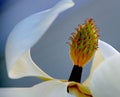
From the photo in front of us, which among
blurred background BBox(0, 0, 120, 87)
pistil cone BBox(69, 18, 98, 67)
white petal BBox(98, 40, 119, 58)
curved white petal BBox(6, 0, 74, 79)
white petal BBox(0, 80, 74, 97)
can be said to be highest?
curved white petal BBox(6, 0, 74, 79)

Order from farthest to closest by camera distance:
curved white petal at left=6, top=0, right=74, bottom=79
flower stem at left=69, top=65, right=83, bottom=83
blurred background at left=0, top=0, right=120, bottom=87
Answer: blurred background at left=0, top=0, right=120, bottom=87 → flower stem at left=69, top=65, right=83, bottom=83 → curved white petal at left=6, top=0, right=74, bottom=79

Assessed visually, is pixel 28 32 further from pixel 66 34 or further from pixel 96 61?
pixel 66 34

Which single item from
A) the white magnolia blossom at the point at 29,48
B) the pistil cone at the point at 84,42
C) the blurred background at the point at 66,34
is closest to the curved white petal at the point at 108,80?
the white magnolia blossom at the point at 29,48

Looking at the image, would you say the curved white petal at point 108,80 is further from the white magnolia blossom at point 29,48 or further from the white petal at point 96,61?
the white petal at point 96,61

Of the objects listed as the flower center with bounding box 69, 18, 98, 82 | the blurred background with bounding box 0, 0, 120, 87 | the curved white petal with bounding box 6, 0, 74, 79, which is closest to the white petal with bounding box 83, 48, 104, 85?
the flower center with bounding box 69, 18, 98, 82

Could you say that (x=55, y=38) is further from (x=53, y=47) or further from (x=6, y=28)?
(x=6, y=28)

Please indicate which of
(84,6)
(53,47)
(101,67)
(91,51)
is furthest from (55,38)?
(101,67)

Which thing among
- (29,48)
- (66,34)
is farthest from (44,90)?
(66,34)

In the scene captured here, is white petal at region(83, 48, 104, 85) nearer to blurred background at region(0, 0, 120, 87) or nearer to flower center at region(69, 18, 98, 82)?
flower center at region(69, 18, 98, 82)
